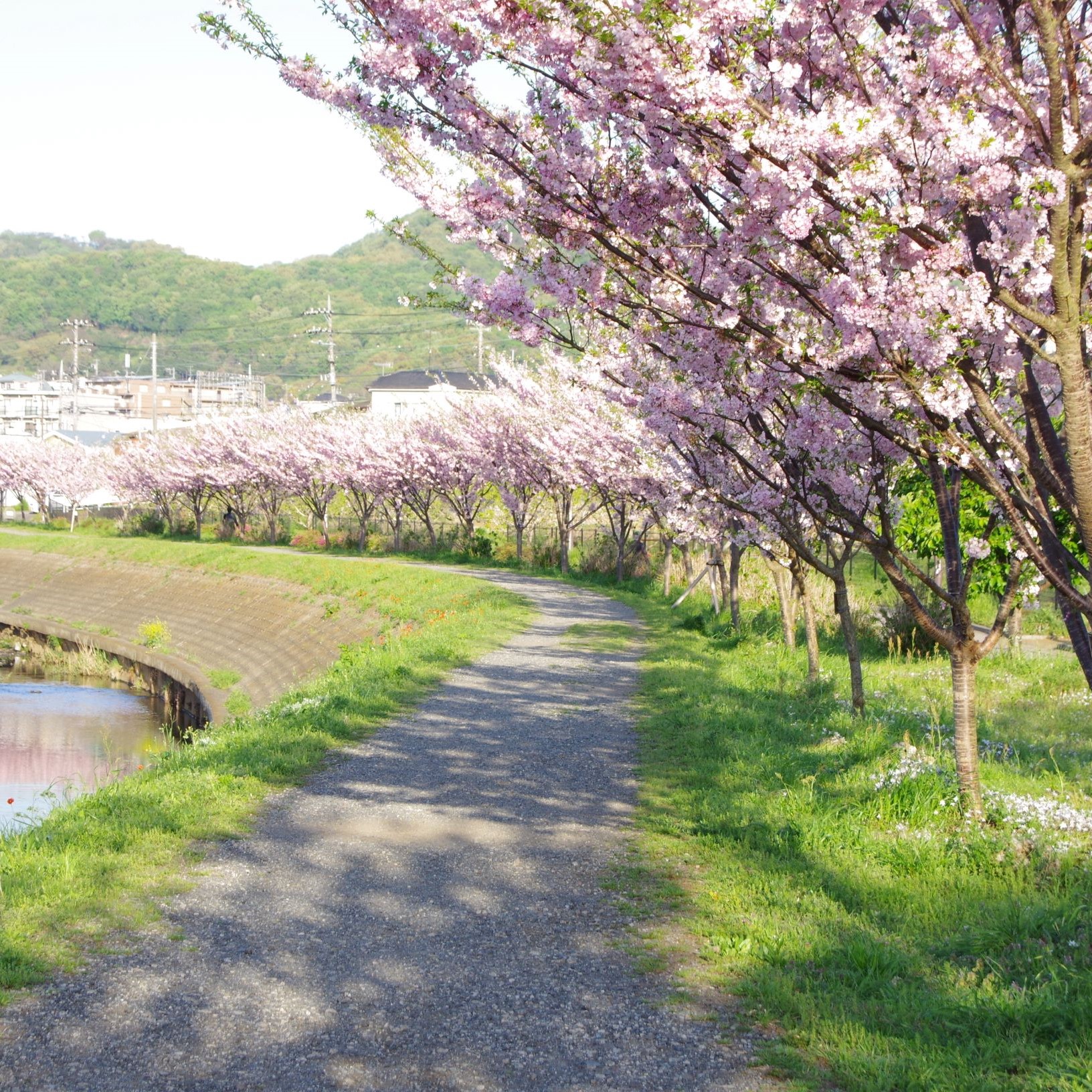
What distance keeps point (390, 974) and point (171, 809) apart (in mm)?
3342

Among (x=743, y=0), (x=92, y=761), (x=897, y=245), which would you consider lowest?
(x=92, y=761)

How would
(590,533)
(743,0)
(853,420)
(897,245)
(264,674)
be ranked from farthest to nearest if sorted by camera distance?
(590,533), (264,674), (853,420), (897,245), (743,0)

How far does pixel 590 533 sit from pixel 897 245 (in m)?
37.5

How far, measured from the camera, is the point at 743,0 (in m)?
4.64

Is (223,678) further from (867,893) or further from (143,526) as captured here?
(143,526)

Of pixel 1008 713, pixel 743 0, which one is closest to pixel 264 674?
pixel 1008 713

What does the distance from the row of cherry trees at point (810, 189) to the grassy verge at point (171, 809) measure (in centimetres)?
408

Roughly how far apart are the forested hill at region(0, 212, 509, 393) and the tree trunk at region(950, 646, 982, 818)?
135335mm

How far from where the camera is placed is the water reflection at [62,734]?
17.9 meters

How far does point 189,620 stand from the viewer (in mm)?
36812

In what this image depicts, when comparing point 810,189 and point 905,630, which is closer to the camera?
point 810,189

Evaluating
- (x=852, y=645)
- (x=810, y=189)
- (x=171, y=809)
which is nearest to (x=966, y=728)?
(x=852, y=645)

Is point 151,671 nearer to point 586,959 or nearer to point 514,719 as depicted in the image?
point 514,719

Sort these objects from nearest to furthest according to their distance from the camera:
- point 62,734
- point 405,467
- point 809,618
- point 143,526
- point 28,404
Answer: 1. point 809,618
2. point 62,734
3. point 405,467
4. point 143,526
5. point 28,404
